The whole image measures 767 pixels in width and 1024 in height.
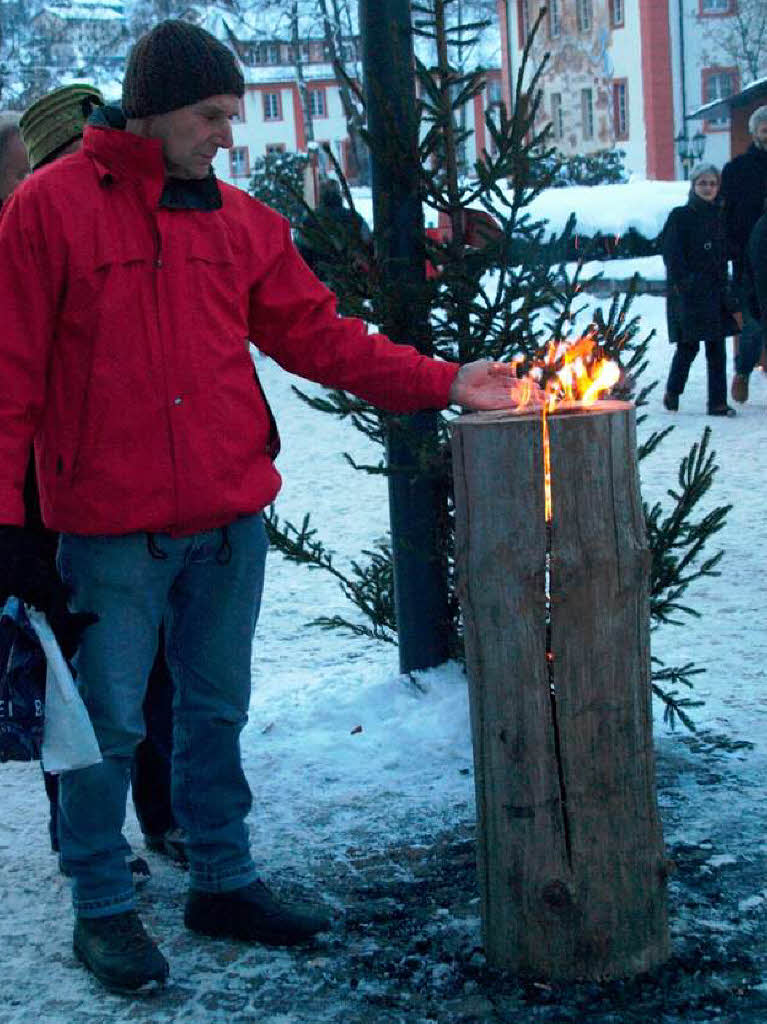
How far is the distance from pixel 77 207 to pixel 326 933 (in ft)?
5.79

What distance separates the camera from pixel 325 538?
26.0 ft

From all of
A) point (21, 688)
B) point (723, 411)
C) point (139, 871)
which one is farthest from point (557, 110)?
point (21, 688)

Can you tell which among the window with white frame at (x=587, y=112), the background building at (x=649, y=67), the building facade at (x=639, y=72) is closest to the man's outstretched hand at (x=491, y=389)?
the background building at (x=649, y=67)

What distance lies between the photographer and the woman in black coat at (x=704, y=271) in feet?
34.8

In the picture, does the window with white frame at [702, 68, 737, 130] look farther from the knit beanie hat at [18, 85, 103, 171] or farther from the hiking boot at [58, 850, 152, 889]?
the hiking boot at [58, 850, 152, 889]

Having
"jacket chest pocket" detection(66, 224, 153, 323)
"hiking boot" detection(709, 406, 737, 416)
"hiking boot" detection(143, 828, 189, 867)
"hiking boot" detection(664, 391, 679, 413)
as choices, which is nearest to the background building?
"hiking boot" detection(664, 391, 679, 413)

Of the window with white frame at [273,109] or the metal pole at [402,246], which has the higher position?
the window with white frame at [273,109]

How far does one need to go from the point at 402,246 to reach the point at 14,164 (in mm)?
1211

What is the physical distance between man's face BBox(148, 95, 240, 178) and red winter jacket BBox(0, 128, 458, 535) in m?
0.06

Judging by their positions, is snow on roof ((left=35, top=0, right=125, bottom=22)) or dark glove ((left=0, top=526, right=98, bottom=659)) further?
snow on roof ((left=35, top=0, right=125, bottom=22))

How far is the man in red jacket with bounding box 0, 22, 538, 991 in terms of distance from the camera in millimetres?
3039

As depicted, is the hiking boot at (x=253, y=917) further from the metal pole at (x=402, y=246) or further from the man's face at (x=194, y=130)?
the man's face at (x=194, y=130)

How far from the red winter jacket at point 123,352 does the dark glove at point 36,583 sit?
0.05 m

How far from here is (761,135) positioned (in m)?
10.6
